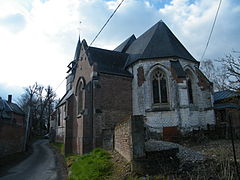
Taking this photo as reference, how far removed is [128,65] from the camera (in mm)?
18562

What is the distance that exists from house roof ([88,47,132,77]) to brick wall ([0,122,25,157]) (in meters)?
10.3

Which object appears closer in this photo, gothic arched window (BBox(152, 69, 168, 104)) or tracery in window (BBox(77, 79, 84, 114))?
gothic arched window (BBox(152, 69, 168, 104))

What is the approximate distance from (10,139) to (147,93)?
14159 mm

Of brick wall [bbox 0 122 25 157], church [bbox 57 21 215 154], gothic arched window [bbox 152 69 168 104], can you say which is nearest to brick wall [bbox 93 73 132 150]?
church [bbox 57 21 215 154]

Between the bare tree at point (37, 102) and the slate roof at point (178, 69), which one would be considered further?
the bare tree at point (37, 102)

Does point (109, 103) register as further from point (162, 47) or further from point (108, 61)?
point (162, 47)

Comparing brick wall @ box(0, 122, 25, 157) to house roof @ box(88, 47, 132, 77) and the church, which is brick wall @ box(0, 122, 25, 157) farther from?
house roof @ box(88, 47, 132, 77)

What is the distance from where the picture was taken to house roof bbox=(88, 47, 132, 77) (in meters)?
17.4

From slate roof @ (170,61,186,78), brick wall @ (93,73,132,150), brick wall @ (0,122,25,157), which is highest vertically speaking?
slate roof @ (170,61,186,78)

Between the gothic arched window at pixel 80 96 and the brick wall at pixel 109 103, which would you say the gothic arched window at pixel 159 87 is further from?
the gothic arched window at pixel 80 96

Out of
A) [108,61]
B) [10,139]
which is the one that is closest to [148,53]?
[108,61]

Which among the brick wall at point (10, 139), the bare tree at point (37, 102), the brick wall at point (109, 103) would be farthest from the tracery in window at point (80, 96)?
the bare tree at point (37, 102)

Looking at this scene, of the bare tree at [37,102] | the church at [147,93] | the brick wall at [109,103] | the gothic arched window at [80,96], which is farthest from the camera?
the bare tree at [37,102]

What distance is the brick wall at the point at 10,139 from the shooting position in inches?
675
